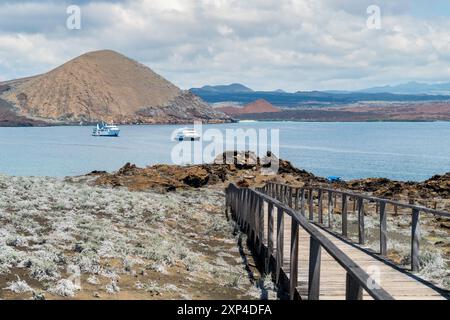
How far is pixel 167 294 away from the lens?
33.7 ft

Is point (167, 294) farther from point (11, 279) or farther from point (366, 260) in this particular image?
point (366, 260)

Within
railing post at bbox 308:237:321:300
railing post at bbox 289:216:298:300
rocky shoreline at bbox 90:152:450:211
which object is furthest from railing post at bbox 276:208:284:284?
rocky shoreline at bbox 90:152:450:211

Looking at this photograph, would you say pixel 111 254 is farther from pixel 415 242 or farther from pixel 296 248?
pixel 415 242

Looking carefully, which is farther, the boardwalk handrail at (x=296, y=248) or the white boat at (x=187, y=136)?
the white boat at (x=187, y=136)

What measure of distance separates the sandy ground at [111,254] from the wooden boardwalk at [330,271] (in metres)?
0.87

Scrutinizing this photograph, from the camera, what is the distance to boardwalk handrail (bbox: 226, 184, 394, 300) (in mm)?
5383

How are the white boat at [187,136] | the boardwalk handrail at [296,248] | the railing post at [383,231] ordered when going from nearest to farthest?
the boardwalk handrail at [296,248], the railing post at [383,231], the white boat at [187,136]

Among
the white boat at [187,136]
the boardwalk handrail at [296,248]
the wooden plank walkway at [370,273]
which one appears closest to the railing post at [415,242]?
the wooden plank walkway at [370,273]

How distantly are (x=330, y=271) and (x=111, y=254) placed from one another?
4.88m

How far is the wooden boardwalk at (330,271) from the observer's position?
5.82m

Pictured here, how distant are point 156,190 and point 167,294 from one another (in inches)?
945

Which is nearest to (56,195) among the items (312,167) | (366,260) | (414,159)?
(366,260)

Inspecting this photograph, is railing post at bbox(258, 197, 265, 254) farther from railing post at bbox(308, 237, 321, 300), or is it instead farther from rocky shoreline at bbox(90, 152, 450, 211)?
rocky shoreline at bbox(90, 152, 450, 211)

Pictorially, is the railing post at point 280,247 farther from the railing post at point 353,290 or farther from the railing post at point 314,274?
the railing post at point 353,290
